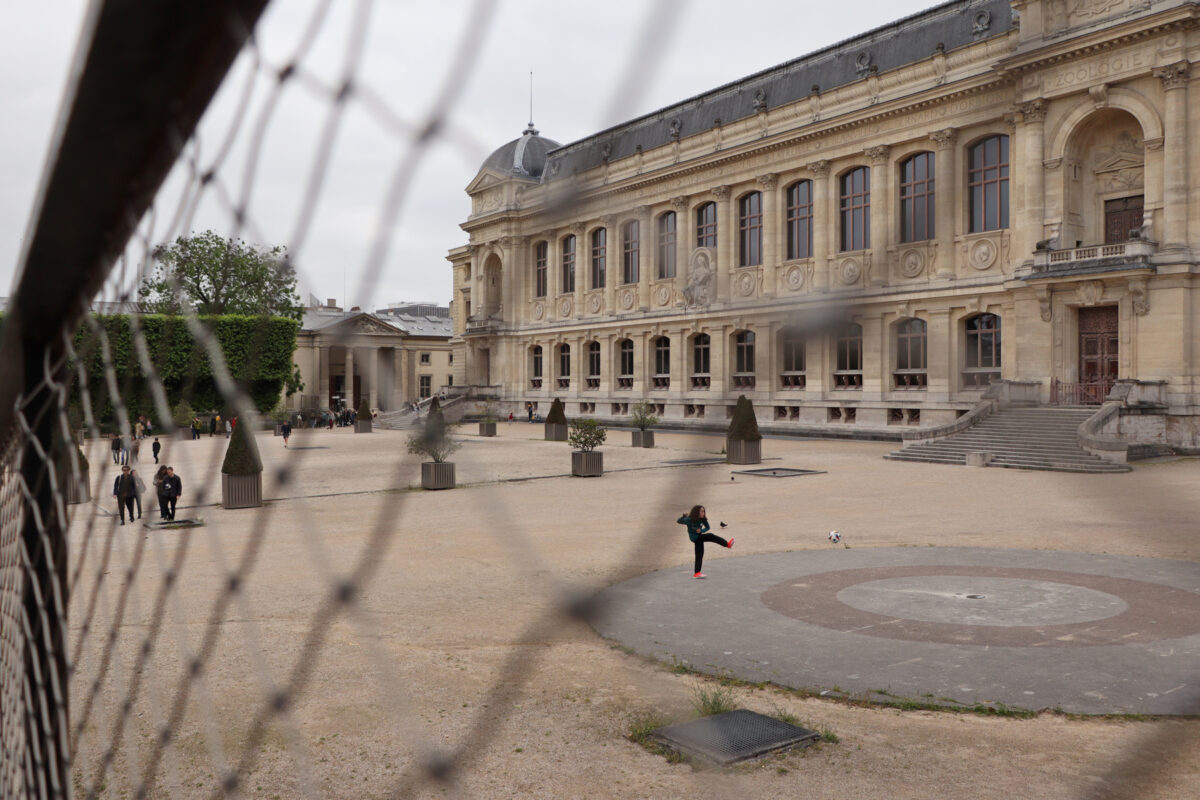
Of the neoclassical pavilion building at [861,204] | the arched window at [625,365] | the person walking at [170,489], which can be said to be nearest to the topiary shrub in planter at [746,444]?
the person walking at [170,489]

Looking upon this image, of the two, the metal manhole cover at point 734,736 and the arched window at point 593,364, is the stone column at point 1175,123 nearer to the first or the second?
the metal manhole cover at point 734,736

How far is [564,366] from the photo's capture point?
5594cm

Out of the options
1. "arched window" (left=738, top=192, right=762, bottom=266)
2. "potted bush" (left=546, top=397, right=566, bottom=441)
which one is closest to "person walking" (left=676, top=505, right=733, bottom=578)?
"arched window" (left=738, top=192, right=762, bottom=266)

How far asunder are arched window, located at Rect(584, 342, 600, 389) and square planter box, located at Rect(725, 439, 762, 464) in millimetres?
26426

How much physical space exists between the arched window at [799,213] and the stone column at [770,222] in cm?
3


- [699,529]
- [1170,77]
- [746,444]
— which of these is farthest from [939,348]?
[746,444]

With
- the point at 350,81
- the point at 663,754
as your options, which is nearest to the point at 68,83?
the point at 350,81

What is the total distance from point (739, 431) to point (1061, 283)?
421 inches

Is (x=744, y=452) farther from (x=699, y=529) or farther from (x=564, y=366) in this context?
(x=564, y=366)

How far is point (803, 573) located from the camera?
1171cm

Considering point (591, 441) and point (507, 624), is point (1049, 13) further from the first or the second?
point (591, 441)

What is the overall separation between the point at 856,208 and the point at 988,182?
0.29 meters

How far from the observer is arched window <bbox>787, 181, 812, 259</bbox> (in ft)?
8.82

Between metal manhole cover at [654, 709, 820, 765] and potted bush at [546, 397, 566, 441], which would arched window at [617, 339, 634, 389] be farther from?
metal manhole cover at [654, 709, 820, 765]
